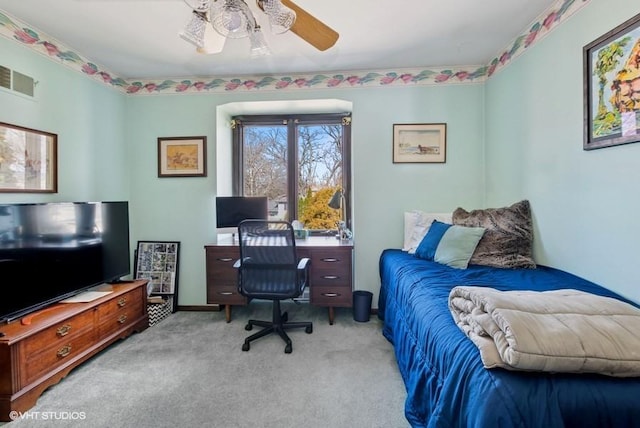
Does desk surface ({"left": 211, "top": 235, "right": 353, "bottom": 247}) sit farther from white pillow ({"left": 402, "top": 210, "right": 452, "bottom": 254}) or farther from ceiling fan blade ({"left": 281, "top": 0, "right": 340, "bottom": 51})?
ceiling fan blade ({"left": 281, "top": 0, "right": 340, "bottom": 51})

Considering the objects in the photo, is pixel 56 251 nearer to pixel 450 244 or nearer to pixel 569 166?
pixel 450 244

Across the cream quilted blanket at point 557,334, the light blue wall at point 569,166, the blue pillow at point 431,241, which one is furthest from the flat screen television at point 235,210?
the cream quilted blanket at point 557,334

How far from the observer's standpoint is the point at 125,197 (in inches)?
133

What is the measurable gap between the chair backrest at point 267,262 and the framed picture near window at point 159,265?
1223 mm

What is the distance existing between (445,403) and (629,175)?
4.81 feet

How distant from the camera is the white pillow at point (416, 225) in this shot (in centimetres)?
292

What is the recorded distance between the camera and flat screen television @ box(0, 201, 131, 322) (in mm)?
1930

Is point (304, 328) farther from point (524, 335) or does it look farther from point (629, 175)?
point (629, 175)

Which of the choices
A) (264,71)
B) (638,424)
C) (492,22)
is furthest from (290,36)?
(638,424)

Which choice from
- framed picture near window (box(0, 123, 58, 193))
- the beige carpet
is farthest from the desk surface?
framed picture near window (box(0, 123, 58, 193))

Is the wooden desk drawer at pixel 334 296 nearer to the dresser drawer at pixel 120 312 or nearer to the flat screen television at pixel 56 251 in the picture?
the dresser drawer at pixel 120 312

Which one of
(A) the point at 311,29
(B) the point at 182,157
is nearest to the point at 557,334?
(A) the point at 311,29

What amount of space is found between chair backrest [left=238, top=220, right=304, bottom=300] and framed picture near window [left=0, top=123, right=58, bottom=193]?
158cm

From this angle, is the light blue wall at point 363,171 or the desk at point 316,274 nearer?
the desk at point 316,274
